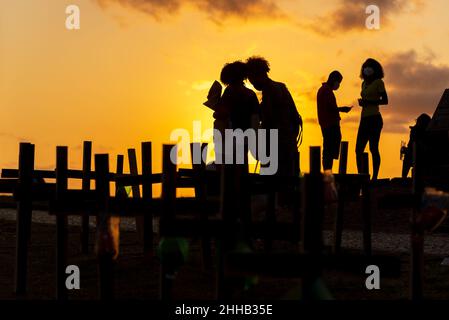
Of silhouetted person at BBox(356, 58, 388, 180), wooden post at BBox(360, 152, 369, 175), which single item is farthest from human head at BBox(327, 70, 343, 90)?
wooden post at BBox(360, 152, 369, 175)

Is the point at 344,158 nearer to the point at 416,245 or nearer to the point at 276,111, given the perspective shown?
the point at 276,111

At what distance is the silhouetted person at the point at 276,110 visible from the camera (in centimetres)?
1572

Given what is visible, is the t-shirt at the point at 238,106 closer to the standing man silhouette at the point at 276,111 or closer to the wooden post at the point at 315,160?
the standing man silhouette at the point at 276,111

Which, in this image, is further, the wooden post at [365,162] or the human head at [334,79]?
the human head at [334,79]

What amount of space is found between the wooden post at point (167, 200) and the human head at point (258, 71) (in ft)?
20.3

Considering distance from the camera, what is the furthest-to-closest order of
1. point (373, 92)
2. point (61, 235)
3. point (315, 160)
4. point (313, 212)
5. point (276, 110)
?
point (373, 92)
point (276, 110)
point (61, 235)
point (315, 160)
point (313, 212)

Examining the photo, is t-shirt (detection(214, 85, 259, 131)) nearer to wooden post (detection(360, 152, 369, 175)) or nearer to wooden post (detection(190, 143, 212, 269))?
wooden post (detection(190, 143, 212, 269))

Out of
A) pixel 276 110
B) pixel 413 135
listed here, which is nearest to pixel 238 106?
pixel 276 110

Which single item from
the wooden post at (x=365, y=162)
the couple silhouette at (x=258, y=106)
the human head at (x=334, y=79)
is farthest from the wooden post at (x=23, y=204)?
the human head at (x=334, y=79)

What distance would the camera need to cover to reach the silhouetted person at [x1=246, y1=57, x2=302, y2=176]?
15.7 metres

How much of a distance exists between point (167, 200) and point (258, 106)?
6.67 metres

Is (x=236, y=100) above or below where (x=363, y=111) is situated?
below

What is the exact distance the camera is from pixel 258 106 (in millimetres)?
15695

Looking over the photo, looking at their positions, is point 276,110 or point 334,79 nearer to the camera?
point 276,110
